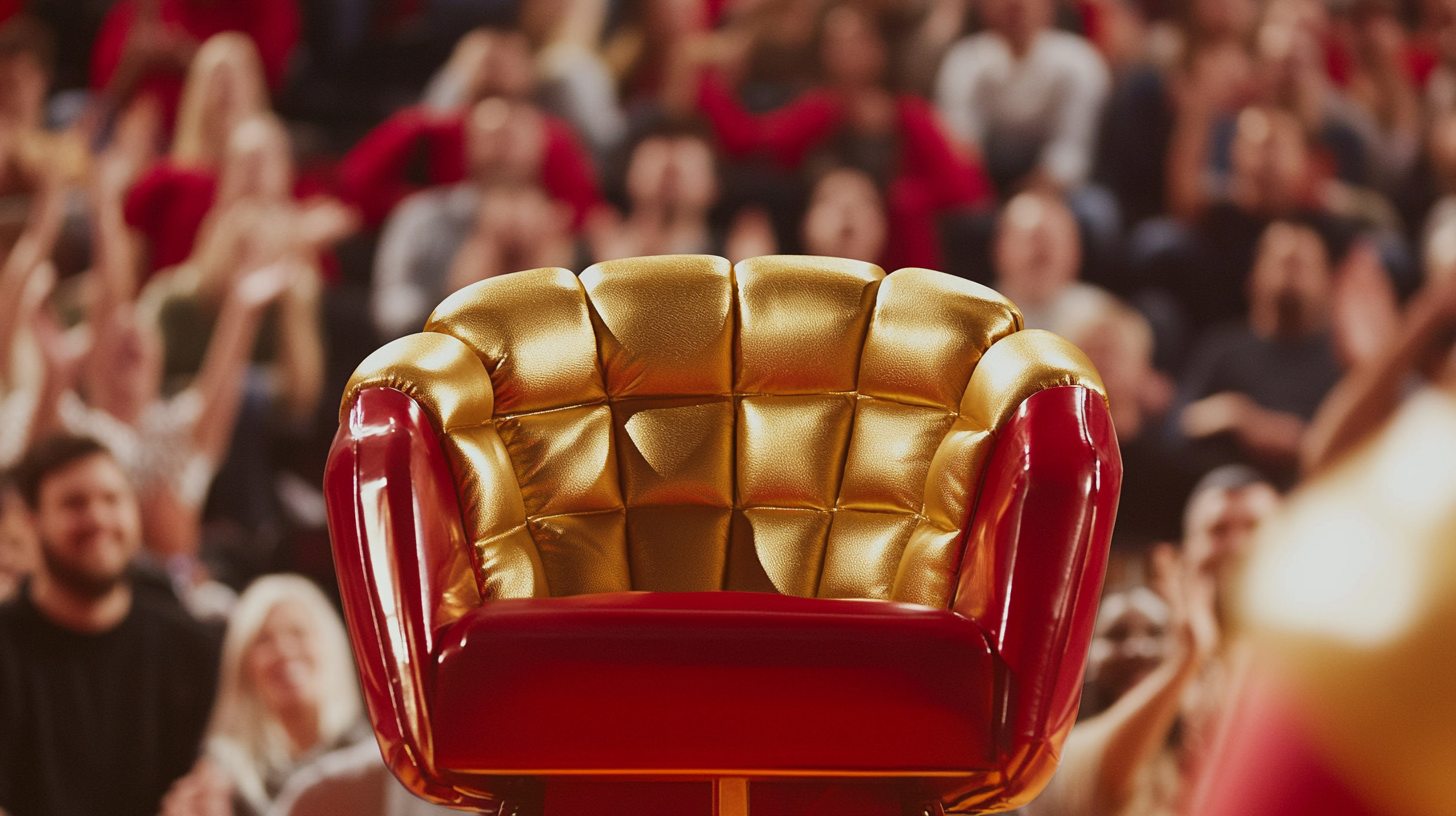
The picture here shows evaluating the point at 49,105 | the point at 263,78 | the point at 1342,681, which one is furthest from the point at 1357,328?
the point at 49,105

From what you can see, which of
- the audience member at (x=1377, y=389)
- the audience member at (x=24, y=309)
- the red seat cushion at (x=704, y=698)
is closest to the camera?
the red seat cushion at (x=704, y=698)

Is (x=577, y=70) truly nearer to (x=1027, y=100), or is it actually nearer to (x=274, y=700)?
(x=1027, y=100)

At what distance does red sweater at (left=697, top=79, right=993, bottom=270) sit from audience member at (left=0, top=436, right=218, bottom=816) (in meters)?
1.47

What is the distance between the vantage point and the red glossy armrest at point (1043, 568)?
111cm

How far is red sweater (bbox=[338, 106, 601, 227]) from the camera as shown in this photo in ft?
10.1

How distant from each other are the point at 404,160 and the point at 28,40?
0.96m

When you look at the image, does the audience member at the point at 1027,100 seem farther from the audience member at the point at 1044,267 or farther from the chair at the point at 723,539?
the chair at the point at 723,539

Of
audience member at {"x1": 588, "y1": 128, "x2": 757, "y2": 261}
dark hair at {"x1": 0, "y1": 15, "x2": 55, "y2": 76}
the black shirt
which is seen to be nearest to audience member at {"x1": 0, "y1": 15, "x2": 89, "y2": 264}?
dark hair at {"x1": 0, "y1": 15, "x2": 55, "y2": 76}

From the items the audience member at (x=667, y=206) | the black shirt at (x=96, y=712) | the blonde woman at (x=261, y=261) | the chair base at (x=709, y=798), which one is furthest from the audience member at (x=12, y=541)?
the chair base at (x=709, y=798)

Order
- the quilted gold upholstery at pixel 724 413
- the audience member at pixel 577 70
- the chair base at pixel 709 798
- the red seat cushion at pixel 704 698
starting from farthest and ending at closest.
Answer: the audience member at pixel 577 70 → the quilted gold upholstery at pixel 724 413 → the chair base at pixel 709 798 → the red seat cushion at pixel 704 698

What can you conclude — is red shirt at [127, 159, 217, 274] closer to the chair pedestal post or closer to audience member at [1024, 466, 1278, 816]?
audience member at [1024, 466, 1278, 816]

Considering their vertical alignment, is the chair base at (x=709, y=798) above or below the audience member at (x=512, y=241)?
above

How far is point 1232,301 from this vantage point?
2.86 m

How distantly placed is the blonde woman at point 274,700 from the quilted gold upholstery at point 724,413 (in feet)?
4.39
